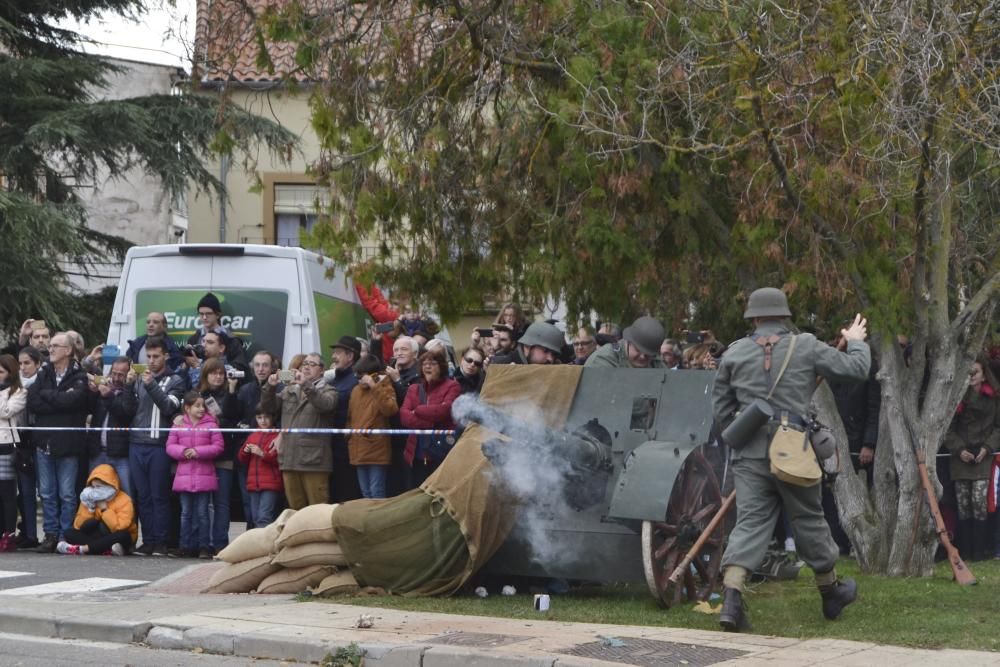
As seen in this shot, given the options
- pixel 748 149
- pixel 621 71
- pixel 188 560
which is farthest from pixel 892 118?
pixel 188 560

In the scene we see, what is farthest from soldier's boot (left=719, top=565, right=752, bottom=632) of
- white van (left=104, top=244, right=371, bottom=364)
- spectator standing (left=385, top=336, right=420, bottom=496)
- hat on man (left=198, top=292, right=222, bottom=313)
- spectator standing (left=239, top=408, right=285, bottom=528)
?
hat on man (left=198, top=292, right=222, bottom=313)

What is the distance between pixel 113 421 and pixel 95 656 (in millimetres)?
5507

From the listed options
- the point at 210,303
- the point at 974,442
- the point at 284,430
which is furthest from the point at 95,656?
the point at 974,442

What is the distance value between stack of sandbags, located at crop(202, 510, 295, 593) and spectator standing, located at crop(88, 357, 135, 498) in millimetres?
3459

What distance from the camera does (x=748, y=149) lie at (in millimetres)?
11328

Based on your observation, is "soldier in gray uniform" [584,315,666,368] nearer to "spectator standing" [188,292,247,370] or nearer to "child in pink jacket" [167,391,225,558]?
"child in pink jacket" [167,391,225,558]

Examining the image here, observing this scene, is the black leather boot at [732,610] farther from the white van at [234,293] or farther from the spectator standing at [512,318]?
the white van at [234,293]

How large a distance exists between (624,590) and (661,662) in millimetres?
3050

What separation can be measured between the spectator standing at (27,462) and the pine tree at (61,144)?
20.7 ft

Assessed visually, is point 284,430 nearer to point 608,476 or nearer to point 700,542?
point 608,476

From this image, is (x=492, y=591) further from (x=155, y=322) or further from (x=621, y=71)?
(x=155, y=322)

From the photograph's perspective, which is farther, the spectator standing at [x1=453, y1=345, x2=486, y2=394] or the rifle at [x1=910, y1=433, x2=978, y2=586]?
the spectator standing at [x1=453, y1=345, x2=486, y2=394]

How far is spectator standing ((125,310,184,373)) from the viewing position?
14.7 m

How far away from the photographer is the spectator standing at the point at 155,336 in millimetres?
14695
